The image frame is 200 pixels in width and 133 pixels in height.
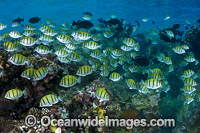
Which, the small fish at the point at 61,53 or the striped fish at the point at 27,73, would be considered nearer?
the striped fish at the point at 27,73

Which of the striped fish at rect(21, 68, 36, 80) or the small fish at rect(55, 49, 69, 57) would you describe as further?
the small fish at rect(55, 49, 69, 57)

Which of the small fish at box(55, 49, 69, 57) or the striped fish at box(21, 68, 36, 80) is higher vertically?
the small fish at box(55, 49, 69, 57)

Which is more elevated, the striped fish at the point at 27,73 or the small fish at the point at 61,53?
the small fish at the point at 61,53

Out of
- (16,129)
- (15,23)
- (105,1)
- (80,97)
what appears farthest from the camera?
(105,1)

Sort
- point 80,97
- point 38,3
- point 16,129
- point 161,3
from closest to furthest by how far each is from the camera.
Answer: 1. point 16,129
2. point 80,97
3. point 161,3
4. point 38,3

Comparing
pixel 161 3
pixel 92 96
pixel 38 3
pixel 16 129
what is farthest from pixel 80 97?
pixel 38 3

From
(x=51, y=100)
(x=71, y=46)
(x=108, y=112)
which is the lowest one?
(x=108, y=112)

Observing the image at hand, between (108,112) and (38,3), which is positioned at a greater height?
(38,3)

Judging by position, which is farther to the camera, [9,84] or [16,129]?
[9,84]

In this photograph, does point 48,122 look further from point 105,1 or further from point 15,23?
point 105,1

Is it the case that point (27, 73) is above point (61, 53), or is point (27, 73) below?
below

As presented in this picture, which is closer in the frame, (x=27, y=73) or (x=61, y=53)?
(x=27, y=73)

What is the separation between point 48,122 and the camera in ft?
14.2

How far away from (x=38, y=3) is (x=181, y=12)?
1373 inches
